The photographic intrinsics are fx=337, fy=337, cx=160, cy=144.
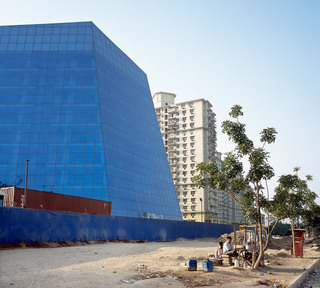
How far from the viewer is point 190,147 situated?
129 meters

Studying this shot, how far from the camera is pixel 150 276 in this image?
1229 cm

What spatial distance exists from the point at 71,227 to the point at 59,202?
421 inches

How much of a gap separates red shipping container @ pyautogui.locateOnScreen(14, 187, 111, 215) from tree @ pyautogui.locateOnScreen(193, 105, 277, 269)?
64.1 ft

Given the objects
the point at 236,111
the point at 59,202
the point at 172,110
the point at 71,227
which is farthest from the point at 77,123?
the point at 172,110

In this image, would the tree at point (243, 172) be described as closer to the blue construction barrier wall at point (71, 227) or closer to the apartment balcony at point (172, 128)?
the blue construction barrier wall at point (71, 227)

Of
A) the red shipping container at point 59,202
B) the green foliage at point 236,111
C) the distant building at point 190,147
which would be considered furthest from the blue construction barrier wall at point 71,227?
the distant building at point 190,147

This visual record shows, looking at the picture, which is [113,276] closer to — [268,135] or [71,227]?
[268,135]

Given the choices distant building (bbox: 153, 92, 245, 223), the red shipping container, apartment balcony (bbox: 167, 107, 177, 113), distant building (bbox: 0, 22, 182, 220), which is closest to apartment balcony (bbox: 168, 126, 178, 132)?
distant building (bbox: 153, 92, 245, 223)

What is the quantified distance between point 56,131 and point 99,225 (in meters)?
23.7

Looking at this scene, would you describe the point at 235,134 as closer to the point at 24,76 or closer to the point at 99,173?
the point at 99,173

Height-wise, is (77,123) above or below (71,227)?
above

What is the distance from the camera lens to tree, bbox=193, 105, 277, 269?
15.6 meters

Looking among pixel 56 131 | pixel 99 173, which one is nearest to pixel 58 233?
pixel 99 173

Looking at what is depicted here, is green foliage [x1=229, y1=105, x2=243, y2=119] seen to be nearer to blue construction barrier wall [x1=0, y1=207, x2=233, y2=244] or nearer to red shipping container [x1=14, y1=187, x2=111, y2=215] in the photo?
blue construction barrier wall [x1=0, y1=207, x2=233, y2=244]
